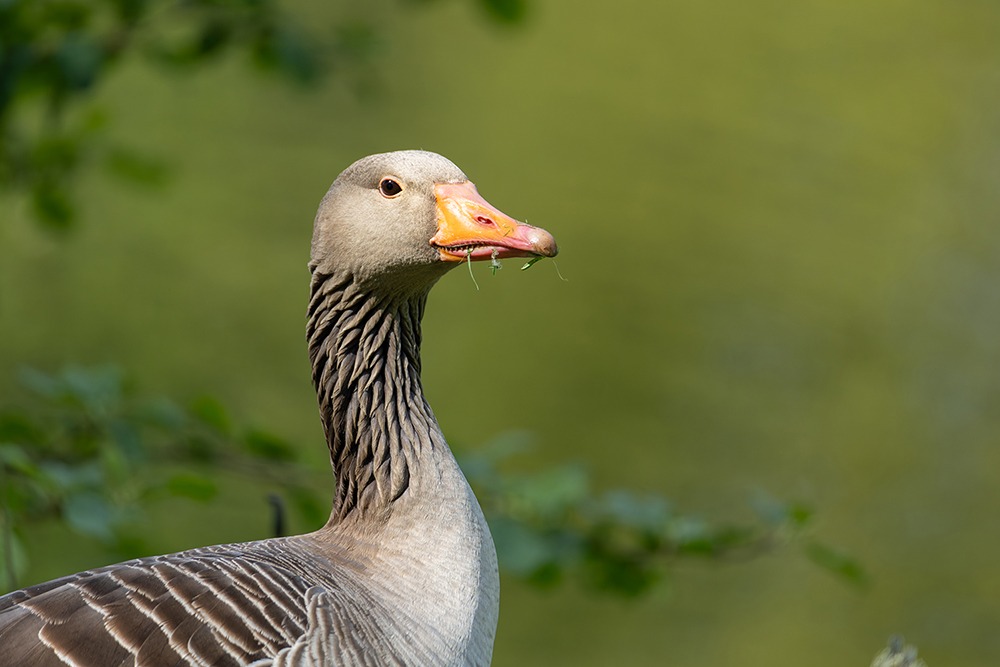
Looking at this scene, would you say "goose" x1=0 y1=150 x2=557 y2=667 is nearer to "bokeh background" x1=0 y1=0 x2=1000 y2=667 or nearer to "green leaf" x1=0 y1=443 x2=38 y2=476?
"green leaf" x1=0 y1=443 x2=38 y2=476

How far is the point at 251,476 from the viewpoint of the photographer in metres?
4.79

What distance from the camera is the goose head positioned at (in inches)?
130

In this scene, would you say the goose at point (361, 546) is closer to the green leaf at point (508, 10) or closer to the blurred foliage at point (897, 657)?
the blurred foliage at point (897, 657)

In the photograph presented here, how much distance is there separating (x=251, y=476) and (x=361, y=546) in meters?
1.57

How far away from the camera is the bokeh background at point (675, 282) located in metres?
10.8

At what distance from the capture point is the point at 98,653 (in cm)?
273

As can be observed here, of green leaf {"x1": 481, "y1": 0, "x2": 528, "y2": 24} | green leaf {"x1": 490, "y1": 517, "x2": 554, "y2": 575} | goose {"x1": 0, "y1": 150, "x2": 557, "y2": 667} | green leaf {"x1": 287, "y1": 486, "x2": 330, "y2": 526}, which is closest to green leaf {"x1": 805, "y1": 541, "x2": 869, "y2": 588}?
green leaf {"x1": 490, "y1": 517, "x2": 554, "y2": 575}

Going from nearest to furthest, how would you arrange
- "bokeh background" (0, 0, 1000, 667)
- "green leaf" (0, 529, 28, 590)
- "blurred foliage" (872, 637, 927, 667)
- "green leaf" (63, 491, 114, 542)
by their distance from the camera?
"blurred foliage" (872, 637, 927, 667)
"green leaf" (0, 529, 28, 590)
"green leaf" (63, 491, 114, 542)
"bokeh background" (0, 0, 1000, 667)

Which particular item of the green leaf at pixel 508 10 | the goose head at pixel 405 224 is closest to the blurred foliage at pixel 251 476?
the goose head at pixel 405 224

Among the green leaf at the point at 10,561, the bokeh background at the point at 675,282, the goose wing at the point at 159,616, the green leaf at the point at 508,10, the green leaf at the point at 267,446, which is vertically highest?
the bokeh background at the point at 675,282

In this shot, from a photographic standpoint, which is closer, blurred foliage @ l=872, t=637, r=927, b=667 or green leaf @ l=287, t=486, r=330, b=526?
blurred foliage @ l=872, t=637, r=927, b=667

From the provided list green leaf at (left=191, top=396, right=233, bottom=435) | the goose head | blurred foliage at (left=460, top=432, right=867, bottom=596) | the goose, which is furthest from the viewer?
blurred foliage at (left=460, top=432, right=867, bottom=596)

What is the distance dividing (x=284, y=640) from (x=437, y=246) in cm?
109

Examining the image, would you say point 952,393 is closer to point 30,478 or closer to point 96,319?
point 96,319
